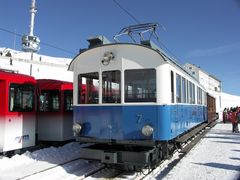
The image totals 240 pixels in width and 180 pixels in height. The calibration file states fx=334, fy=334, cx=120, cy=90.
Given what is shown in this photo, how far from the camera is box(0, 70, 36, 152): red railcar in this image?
32.4ft

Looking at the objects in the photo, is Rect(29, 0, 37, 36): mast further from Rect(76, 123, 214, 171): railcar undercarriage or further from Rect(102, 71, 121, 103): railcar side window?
Rect(76, 123, 214, 171): railcar undercarriage

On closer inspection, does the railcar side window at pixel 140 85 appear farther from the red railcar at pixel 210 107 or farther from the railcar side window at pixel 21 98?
the red railcar at pixel 210 107

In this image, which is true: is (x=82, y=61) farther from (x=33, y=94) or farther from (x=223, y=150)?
(x=223, y=150)

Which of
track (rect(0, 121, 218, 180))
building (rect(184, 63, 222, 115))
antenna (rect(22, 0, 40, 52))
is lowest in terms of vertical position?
track (rect(0, 121, 218, 180))

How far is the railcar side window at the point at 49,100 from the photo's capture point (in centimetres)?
1259

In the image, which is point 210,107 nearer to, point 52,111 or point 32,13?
point 52,111

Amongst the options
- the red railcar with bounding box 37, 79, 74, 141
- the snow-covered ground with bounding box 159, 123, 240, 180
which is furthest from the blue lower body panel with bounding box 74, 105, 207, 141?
the red railcar with bounding box 37, 79, 74, 141

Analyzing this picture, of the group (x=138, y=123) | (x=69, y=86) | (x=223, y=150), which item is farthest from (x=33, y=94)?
(x=223, y=150)

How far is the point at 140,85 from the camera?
807 cm

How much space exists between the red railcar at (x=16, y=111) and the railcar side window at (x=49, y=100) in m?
1.27

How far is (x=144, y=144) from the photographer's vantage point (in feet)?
25.6

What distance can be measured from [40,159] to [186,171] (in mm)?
4349

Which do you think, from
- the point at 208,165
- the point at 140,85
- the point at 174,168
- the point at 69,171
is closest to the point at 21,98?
the point at 69,171

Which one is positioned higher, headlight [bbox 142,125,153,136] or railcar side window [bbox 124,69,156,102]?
railcar side window [bbox 124,69,156,102]
